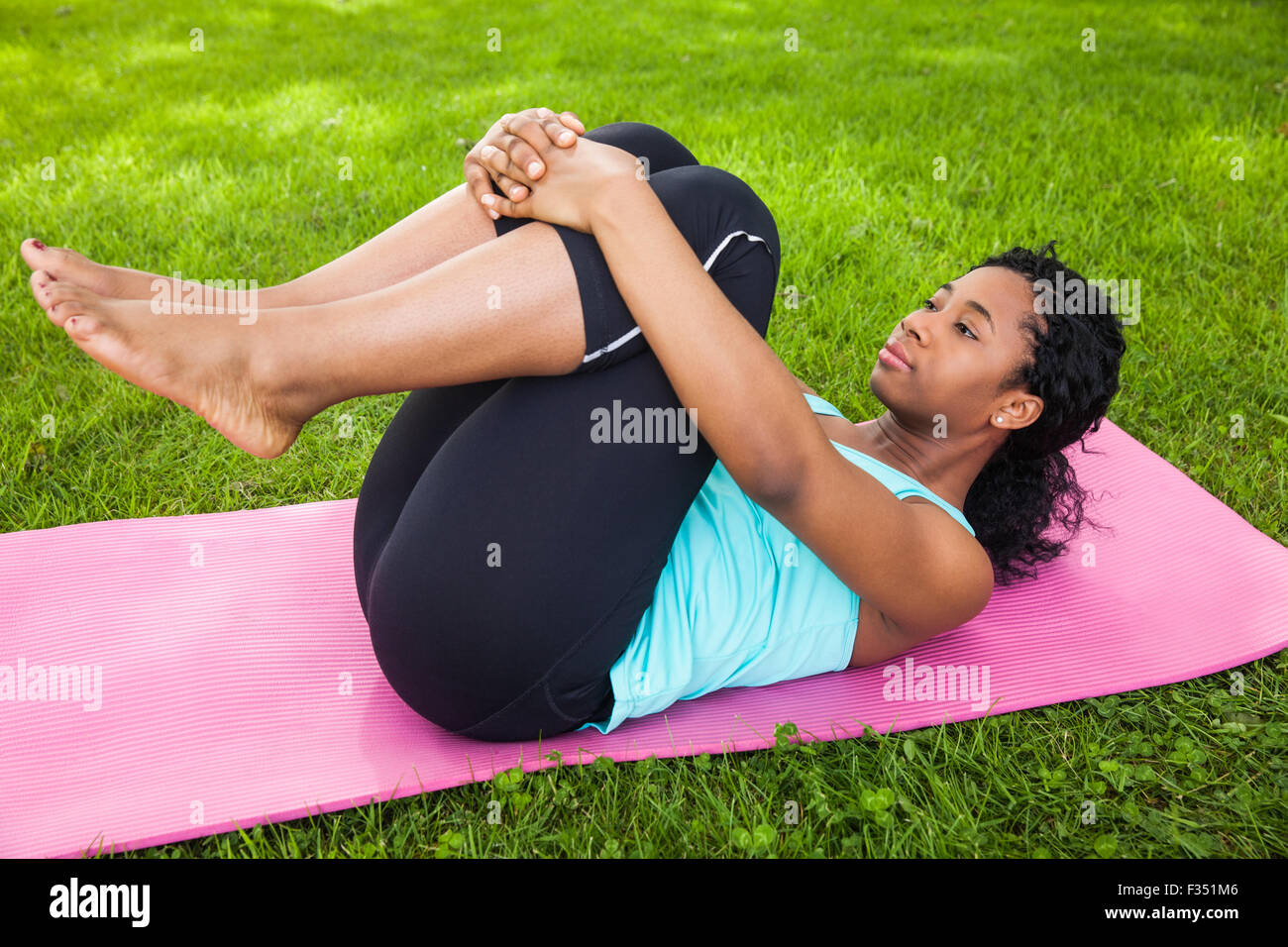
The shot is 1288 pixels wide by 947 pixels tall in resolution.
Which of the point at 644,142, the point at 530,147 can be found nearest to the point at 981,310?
the point at 644,142

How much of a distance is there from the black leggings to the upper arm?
204 millimetres

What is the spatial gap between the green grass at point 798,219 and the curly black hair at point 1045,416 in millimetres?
437

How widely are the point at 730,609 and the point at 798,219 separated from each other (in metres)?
2.63

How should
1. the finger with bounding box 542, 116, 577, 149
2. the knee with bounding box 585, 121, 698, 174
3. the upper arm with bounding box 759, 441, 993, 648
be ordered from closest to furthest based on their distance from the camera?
the upper arm with bounding box 759, 441, 993, 648
the finger with bounding box 542, 116, 577, 149
the knee with bounding box 585, 121, 698, 174

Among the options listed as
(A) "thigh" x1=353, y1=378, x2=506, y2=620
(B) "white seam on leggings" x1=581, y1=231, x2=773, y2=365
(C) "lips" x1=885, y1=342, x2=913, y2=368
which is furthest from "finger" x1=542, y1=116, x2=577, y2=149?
(C) "lips" x1=885, y1=342, x2=913, y2=368

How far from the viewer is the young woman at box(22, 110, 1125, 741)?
1.41 m

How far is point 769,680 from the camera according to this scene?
2.00 metres

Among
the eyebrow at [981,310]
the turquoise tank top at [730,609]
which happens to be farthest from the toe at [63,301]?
the eyebrow at [981,310]

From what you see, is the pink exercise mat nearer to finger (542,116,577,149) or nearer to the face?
the face

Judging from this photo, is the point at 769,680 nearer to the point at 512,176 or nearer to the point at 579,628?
the point at 579,628

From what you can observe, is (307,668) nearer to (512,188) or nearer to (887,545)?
(512,188)

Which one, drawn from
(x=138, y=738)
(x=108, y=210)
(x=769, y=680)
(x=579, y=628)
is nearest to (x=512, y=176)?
(x=579, y=628)

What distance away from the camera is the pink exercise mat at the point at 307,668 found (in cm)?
175
